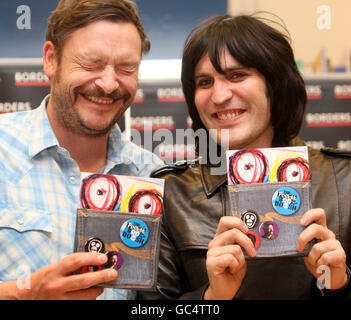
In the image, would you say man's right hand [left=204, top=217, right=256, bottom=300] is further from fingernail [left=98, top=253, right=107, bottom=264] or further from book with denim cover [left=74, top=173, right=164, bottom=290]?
fingernail [left=98, top=253, right=107, bottom=264]

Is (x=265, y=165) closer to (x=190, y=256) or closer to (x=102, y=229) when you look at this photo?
(x=190, y=256)

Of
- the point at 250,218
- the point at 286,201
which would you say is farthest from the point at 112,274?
the point at 286,201

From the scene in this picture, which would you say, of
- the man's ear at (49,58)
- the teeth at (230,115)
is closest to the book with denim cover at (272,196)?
the teeth at (230,115)

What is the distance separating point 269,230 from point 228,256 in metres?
0.15

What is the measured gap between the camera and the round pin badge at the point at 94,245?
4.31 feet

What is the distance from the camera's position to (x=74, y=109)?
179 centimetres

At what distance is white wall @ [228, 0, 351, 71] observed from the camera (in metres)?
4.30

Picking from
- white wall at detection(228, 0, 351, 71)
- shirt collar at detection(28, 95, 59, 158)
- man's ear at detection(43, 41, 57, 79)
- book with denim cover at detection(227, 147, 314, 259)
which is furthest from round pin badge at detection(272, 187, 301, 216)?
white wall at detection(228, 0, 351, 71)

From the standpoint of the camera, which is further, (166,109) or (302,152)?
(166,109)

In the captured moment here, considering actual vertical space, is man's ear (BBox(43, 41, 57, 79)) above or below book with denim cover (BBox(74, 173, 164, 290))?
above

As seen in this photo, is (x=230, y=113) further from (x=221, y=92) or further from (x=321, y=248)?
(x=321, y=248)

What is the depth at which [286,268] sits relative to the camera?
4.88 ft

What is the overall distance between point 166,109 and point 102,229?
104 inches
